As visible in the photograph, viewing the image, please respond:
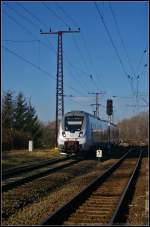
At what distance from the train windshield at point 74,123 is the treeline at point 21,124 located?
20.2m

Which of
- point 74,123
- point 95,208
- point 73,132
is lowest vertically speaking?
point 95,208

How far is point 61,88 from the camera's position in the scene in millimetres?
49188

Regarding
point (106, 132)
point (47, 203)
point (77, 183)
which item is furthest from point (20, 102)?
point (47, 203)

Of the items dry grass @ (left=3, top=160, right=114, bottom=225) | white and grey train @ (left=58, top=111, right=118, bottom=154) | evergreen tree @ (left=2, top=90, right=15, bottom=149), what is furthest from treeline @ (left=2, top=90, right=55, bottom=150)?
dry grass @ (left=3, top=160, right=114, bottom=225)

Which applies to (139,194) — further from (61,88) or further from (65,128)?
(61,88)

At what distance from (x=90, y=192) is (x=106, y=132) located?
34.7 metres

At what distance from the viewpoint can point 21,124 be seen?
266 feet

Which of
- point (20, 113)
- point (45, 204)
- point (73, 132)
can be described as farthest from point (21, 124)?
point (45, 204)

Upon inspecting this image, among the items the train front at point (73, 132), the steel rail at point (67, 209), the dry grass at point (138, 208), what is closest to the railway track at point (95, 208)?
the steel rail at point (67, 209)

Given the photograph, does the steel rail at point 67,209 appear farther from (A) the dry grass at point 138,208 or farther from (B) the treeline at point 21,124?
(B) the treeline at point 21,124

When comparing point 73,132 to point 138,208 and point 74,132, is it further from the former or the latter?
point 138,208

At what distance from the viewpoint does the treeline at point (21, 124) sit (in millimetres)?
59875

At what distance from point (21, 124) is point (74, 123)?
44.1m

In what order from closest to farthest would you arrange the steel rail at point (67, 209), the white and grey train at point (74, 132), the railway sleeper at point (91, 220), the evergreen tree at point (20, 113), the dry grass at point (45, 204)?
the steel rail at point (67, 209), the railway sleeper at point (91, 220), the dry grass at point (45, 204), the white and grey train at point (74, 132), the evergreen tree at point (20, 113)
